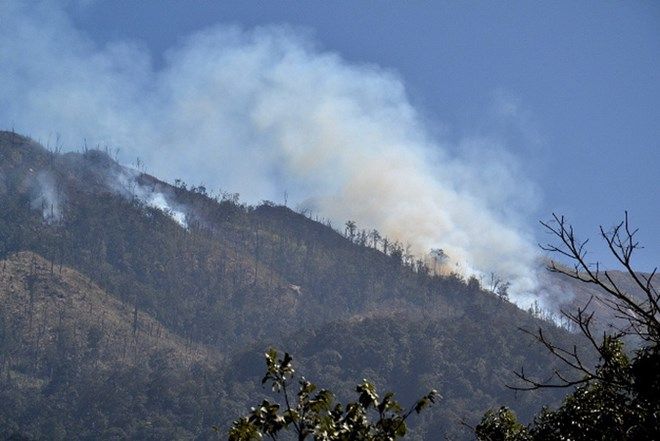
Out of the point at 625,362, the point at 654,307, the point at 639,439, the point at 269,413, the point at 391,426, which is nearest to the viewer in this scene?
the point at 654,307

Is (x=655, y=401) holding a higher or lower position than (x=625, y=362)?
lower

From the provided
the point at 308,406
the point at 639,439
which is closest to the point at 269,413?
the point at 308,406

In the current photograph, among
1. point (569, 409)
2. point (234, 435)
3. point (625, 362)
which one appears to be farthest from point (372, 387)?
point (569, 409)

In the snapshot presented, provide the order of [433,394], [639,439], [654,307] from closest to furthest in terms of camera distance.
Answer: [654,307] < [639,439] < [433,394]

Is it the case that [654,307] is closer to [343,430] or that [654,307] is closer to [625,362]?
[343,430]

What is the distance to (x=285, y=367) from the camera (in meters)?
13.4

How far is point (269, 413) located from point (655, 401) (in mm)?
5919

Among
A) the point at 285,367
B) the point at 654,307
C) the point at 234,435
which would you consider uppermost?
the point at 654,307

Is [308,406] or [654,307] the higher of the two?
[654,307]

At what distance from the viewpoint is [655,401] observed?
12617 mm

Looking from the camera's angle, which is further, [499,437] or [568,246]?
[499,437]

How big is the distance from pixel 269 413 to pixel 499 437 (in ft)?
51.9

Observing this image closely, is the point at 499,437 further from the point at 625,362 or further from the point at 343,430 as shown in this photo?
the point at 343,430

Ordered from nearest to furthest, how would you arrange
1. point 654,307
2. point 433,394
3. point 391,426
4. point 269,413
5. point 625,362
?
point 654,307, point 269,413, point 391,426, point 433,394, point 625,362
